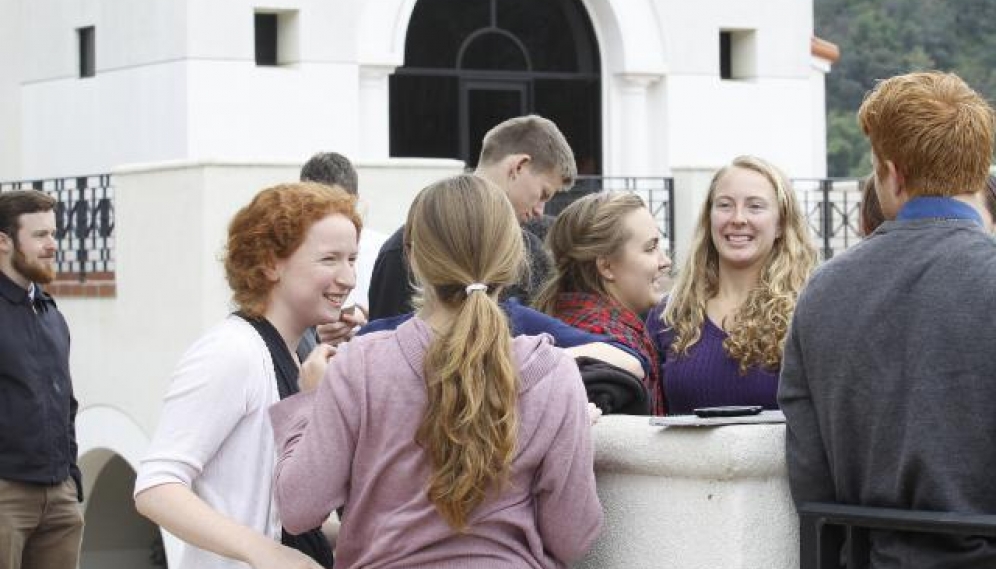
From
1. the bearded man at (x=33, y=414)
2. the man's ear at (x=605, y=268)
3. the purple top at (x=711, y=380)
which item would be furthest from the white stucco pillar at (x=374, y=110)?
the man's ear at (x=605, y=268)

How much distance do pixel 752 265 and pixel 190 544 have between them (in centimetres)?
183

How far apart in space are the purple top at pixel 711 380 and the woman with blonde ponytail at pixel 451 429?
1.29m

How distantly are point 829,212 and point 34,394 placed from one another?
471 inches

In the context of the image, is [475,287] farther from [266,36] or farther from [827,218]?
[266,36]

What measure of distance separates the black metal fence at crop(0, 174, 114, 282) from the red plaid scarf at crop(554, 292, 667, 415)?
488 inches

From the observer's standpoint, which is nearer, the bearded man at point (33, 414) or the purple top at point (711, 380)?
the purple top at point (711, 380)

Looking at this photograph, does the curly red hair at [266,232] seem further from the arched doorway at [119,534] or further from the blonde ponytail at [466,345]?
the arched doorway at [119,534]

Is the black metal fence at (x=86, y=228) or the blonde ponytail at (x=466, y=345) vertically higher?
the black metal fence at (x=86, y=228)

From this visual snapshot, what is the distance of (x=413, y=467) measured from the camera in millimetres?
3832

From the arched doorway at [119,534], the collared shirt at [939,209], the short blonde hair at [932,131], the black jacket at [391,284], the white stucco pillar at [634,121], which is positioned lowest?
the arched doorway at [119,534]

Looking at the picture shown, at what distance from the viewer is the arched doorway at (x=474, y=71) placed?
801 inches

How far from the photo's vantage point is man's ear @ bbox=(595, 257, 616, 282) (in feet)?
16.6

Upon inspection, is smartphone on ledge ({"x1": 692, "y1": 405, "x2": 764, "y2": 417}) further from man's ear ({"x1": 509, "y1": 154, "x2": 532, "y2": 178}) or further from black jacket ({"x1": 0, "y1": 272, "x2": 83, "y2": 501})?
black jacket ({"x1": 0, "y1": 272, "x2": 83, "y2": 501})

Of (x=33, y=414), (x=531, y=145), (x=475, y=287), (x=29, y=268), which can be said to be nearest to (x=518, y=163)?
(x=531, y=145)
